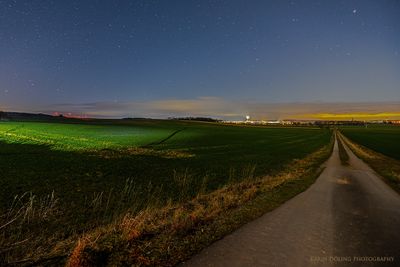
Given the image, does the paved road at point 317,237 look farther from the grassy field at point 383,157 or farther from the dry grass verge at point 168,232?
the grassy field at point 383,157

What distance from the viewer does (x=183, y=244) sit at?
796 cm

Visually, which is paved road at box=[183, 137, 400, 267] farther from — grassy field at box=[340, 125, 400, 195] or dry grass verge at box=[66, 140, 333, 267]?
grassy field at box=[340, 125, 400, 195]

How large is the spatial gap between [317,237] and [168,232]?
469cm

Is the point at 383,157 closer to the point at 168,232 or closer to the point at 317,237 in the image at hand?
the point at 317,237

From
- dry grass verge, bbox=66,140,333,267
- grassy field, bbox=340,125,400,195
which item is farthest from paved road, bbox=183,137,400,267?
grassy field, bbox=340,125,400,195

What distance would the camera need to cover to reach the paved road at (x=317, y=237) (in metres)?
7.19

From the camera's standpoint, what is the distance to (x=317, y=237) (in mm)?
8766

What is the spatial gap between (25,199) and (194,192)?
348 inches

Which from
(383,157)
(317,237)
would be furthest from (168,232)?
(383,157)

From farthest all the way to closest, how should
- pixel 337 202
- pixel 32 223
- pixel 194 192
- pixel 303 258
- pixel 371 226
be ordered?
1. pixel 194 192
2. pixel 337 202
3. pixel 32 223
4. pixel 371 226
5. pixel 303 258

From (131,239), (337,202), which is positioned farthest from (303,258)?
(337,202)

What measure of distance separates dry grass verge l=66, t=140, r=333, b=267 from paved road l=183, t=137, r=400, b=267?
526 millimetres

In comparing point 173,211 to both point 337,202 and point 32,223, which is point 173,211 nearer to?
point 32,223

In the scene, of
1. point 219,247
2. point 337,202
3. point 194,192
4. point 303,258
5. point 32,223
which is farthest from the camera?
point 194,192
